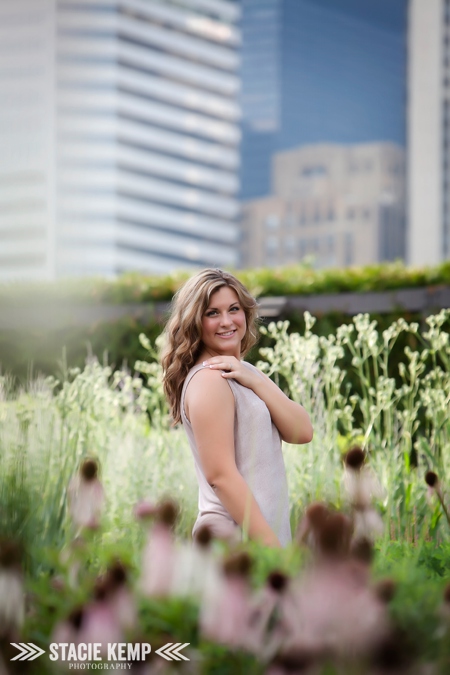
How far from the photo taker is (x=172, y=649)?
3.42 feet

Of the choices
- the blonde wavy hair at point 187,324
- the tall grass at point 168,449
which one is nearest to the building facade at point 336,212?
the tall grass at point 168,449

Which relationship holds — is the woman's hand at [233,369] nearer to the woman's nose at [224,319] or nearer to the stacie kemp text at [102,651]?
the woman's nose at [224,319]

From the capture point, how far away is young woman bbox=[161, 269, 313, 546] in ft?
6.60

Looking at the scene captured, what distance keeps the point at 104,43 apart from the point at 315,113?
186 ft

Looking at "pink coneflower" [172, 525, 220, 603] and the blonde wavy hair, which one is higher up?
the blonde wavy hair

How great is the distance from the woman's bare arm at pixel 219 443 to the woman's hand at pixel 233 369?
0.02m

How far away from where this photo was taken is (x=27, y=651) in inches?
42.3

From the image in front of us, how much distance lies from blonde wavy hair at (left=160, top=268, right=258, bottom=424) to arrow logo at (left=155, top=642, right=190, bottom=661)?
4.11ft

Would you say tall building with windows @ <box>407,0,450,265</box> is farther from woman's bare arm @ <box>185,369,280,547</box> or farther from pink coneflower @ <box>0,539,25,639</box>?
pink coneflower @ <box>0,539,25,639</box>

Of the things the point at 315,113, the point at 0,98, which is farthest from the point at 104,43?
the point at 315,113

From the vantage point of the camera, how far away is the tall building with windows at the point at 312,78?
447 feet

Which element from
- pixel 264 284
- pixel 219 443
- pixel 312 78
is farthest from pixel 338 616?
pixel 312 78

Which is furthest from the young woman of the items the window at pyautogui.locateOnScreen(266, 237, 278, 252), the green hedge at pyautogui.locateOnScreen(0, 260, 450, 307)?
the window at pyautogui.locateOnScreen(266, 237, 278, 252)

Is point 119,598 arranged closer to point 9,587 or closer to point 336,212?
point 9,587
